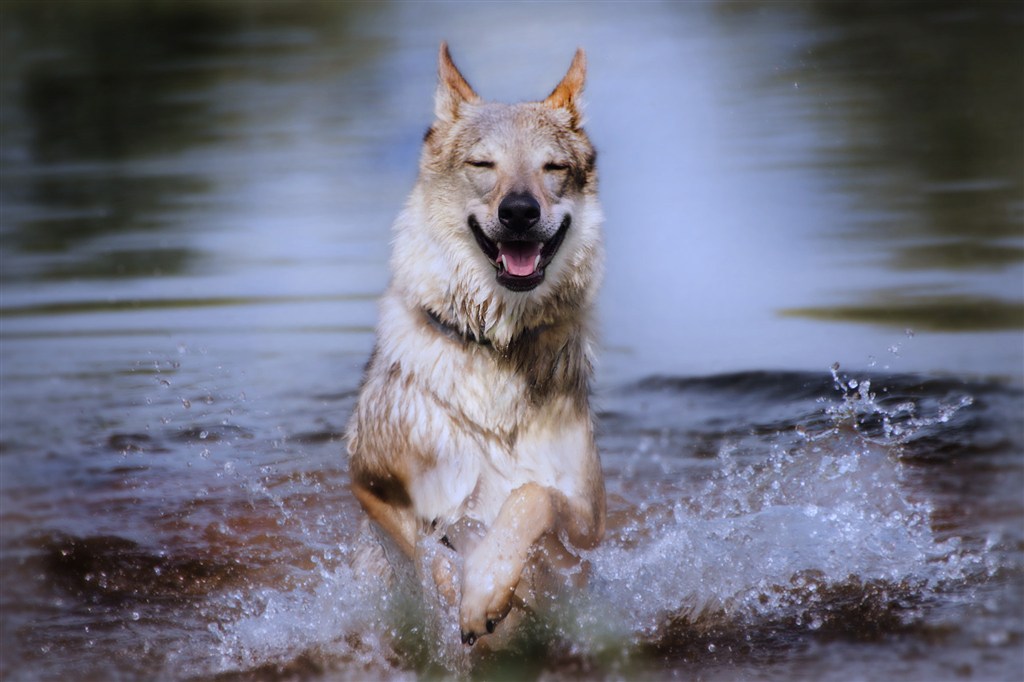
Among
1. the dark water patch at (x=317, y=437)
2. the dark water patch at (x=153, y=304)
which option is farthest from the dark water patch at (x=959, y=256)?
the dark water patch at (x=317, y=437)

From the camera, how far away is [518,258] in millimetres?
3789

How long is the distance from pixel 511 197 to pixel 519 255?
20cm

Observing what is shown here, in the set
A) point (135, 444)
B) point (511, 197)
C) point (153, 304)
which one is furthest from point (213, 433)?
point (511, 197)

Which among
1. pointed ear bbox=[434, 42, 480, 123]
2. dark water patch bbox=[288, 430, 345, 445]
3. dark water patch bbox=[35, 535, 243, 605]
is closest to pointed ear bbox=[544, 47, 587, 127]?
pointed ear bbox=[434, 42, 480, 123]

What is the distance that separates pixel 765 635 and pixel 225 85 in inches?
536

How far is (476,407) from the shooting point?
3.86 meters

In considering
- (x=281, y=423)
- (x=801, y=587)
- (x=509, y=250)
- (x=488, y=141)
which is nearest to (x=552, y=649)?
(x=801, y=587)

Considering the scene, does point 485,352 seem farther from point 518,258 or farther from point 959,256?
point 959,256

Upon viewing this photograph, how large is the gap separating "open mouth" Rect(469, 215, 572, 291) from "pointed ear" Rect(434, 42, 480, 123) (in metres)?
0.55

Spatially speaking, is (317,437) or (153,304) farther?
(153,304)

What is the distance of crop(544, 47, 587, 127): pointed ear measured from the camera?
422cm

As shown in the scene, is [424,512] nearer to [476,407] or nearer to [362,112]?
[476,407]

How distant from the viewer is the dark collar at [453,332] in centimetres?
390

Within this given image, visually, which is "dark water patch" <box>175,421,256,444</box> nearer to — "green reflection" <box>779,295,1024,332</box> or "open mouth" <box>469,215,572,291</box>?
"open mouth" <box>469,215,572,291</box>
